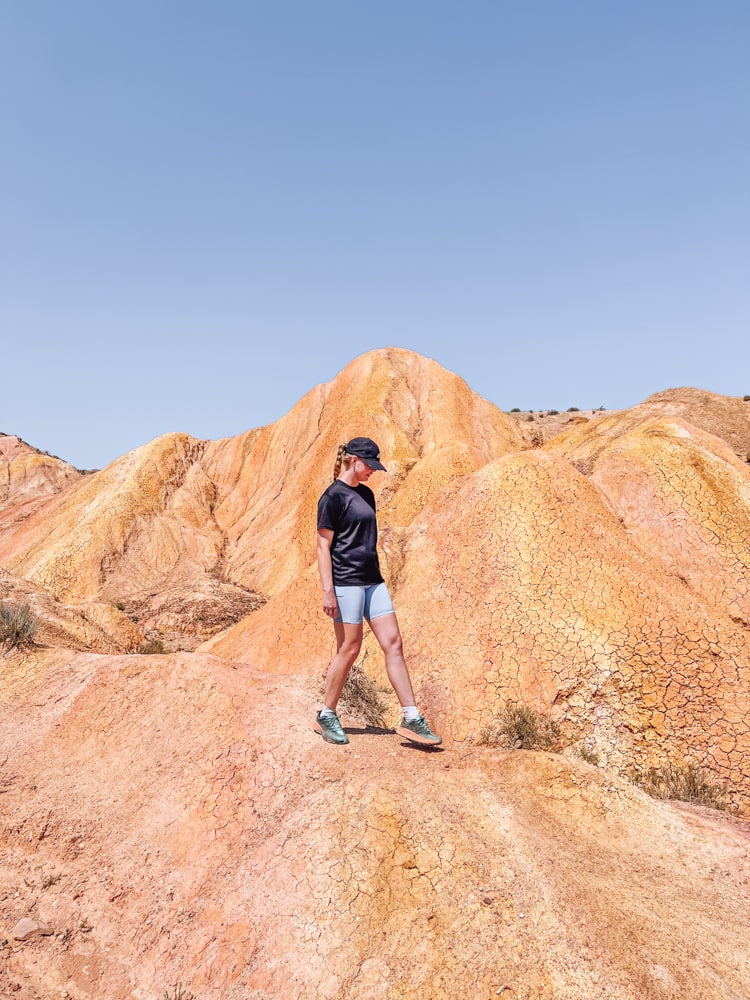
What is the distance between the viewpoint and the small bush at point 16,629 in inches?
279

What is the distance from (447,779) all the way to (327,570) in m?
1.73

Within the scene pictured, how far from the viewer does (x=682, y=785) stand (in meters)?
6.09

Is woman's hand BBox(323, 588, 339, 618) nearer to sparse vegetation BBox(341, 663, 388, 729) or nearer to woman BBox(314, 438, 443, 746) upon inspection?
woman BBox(314, 438, 443, 746)

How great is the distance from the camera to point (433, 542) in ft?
35.3

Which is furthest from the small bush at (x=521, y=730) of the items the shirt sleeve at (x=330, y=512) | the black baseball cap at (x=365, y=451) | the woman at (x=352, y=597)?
the black baseball cap at (x=365, y=451)

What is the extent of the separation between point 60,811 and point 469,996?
3.31 metres

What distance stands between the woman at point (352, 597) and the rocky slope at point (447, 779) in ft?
0.90

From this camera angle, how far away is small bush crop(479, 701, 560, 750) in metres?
6.70

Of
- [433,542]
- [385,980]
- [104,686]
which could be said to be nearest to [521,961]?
[385,980]

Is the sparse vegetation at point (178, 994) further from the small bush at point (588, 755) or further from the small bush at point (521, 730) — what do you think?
the small bush at point (588, 755)

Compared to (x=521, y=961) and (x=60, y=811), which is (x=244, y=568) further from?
(x=521, y=961)

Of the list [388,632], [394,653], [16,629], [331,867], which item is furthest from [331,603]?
[16,629]

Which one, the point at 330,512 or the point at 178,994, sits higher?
the point at 330,512

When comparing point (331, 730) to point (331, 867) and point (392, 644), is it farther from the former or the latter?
point (331, 867)
